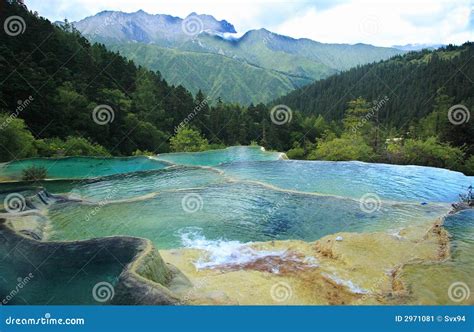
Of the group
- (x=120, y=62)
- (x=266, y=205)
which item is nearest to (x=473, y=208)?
(x=266, y=205)

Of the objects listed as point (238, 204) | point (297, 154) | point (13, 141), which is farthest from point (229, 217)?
point (297, 154)

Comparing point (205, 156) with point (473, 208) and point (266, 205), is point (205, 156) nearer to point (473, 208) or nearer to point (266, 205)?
point (266, 205)

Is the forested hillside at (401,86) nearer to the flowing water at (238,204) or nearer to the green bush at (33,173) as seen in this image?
the flowing water at (238,204)

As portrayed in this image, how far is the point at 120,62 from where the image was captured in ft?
75.8

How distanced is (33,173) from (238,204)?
17.9 feet

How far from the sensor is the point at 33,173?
992 cm

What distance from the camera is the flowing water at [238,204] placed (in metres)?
6.67

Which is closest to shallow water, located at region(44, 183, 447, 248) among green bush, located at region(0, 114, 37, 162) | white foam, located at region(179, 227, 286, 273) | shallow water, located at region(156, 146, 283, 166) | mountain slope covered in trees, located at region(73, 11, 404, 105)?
white foam, located at region(179, 227, 286, 273)

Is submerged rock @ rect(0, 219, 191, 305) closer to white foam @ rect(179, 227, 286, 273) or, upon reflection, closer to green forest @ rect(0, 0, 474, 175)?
white foam @ rect(179, 227, 286, 273)

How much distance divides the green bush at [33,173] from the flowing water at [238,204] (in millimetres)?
225

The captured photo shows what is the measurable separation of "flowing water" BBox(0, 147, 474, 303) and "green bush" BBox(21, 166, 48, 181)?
0.74ft

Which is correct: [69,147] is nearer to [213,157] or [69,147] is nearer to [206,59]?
[213,157]

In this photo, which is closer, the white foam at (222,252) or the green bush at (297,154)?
the white foam at (222,252)

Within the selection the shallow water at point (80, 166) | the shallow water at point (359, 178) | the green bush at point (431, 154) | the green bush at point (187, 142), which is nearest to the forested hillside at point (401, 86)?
the green bush at point (431, 154)
